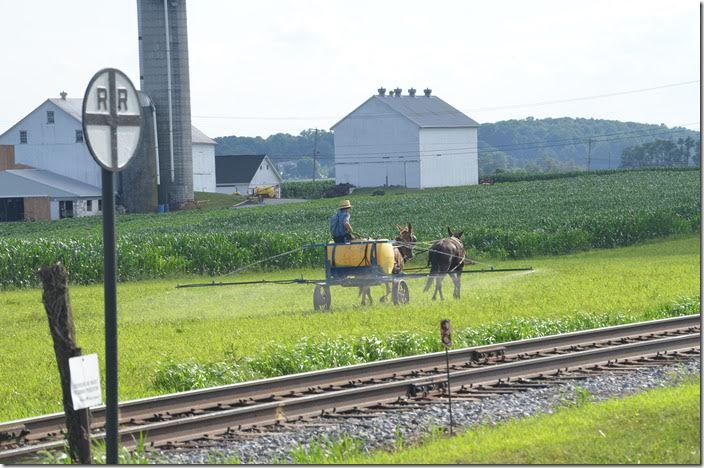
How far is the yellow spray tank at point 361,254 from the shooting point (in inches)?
990

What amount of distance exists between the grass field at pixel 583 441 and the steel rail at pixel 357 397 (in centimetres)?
184

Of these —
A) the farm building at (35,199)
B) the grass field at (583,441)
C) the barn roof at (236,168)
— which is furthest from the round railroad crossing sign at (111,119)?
the barn roof at (236,168)

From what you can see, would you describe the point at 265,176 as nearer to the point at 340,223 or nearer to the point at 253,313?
the point at 253,313

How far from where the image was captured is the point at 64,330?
10625mm

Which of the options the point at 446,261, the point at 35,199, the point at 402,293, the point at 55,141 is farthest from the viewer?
the point at 55,141

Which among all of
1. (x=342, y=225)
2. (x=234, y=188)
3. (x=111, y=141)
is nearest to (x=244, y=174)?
(x=234, y=188)

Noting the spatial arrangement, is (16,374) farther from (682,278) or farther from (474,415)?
(682,278)

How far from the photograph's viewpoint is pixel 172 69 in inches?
3093

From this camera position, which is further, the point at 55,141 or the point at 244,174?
the point at 244,174

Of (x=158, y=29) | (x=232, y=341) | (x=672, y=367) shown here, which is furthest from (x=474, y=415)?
(x=158, y=29)

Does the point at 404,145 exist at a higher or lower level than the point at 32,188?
higher

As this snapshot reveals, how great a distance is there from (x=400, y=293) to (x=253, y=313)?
3.15 m

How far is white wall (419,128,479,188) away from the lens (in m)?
109

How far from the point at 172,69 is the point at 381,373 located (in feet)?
213
